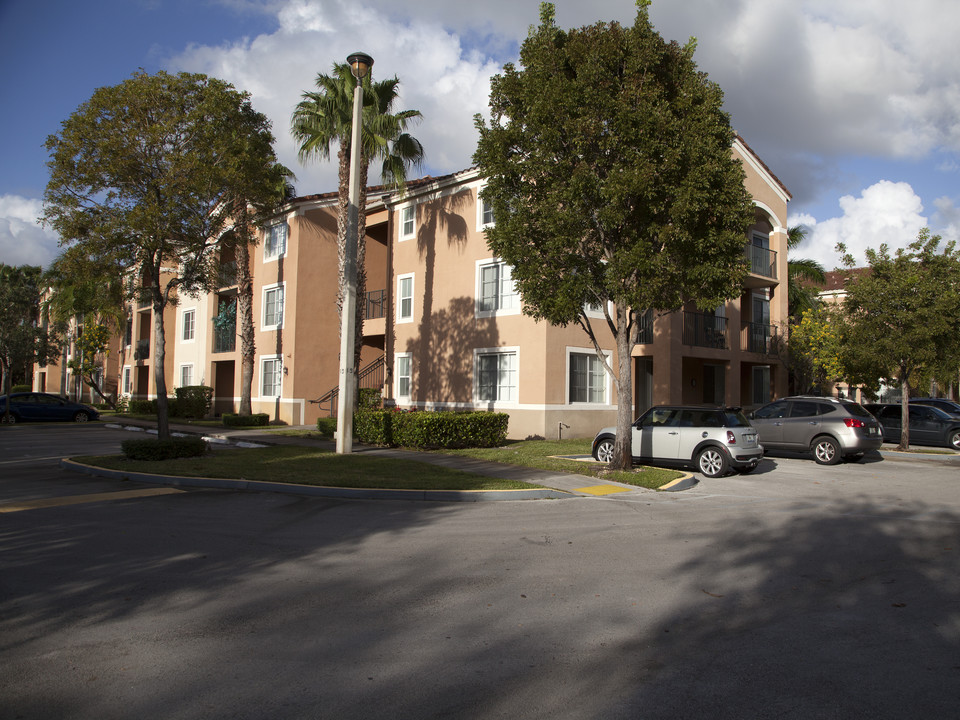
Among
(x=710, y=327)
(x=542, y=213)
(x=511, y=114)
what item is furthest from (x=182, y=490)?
(x=710, y=327)

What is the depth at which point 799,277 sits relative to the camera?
115 feet

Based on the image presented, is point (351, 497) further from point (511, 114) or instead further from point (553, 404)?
point (553, 404)

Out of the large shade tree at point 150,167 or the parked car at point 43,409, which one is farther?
the parked car at point 43,409

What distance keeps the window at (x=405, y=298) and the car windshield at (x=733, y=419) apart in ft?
45.2

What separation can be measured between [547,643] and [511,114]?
11400 millimetres

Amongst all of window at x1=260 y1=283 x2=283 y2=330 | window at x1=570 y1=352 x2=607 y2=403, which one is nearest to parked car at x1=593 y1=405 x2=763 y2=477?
window at x1=570 y1=352 x2=607 y2=403

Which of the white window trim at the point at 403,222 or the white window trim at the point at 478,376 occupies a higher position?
the white window trim at the point at 403,222

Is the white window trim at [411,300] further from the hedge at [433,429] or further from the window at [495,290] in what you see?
the hedge at [433,429]

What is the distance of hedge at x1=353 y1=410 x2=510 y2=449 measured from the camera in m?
18.2

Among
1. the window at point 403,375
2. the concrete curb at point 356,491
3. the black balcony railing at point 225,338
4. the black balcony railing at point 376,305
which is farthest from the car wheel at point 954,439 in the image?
the black balcony railing at point 225,338

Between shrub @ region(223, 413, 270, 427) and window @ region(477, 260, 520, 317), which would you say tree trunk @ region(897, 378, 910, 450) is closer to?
window @ region(477, 260, 520, 317)

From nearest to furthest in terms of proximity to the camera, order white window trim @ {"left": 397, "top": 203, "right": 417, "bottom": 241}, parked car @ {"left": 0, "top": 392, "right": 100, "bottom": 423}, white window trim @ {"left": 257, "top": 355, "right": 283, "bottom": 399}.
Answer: white window trim @ {"left": 397, "top": 203, "right": 417, "bottom": 241} < white window trim @ {"left": 257, "top": 355, "right": 283, "bottom": 399} < parked car @ {"left": 0, "top": 392, "right": 100, "bottom": 423}

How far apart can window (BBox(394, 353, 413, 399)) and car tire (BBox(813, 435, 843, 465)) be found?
13.7 meters

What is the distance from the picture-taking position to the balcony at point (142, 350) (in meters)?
39.4
